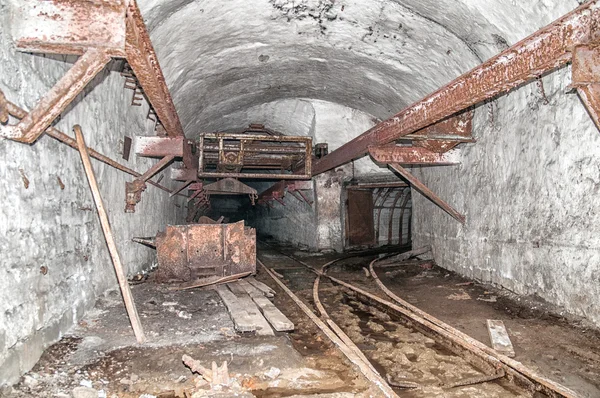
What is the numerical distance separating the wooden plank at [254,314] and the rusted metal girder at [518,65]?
2744 millimetres

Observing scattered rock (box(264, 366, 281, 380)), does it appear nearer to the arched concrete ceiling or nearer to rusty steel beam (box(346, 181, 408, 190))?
the arched concrete ceiling

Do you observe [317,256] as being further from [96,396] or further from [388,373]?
[96,396]

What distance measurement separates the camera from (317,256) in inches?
479

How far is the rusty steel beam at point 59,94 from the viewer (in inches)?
114

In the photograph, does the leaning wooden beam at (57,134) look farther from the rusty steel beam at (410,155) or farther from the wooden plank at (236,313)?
the rusty steel beam at (410,155)

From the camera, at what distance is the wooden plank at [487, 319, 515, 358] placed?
3.80m

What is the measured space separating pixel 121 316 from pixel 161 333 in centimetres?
78

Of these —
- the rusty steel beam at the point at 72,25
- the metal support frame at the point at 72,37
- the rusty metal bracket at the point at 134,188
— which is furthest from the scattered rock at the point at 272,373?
the rusty metal bracket at the point at 134,188

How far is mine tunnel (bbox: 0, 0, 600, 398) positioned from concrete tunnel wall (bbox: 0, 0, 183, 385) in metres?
0.02

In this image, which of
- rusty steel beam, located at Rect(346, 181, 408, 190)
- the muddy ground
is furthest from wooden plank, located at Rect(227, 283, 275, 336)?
rusty steel beam, located at Rect(346, 181, 408, 190)

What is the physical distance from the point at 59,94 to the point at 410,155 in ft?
18.1

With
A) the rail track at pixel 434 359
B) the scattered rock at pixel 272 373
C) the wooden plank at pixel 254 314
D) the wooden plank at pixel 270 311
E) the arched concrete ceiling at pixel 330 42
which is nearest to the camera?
the rail track at pixel 434 359

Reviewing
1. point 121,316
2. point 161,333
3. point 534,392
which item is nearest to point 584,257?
point 534,392

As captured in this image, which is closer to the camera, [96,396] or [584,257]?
[96,396]
